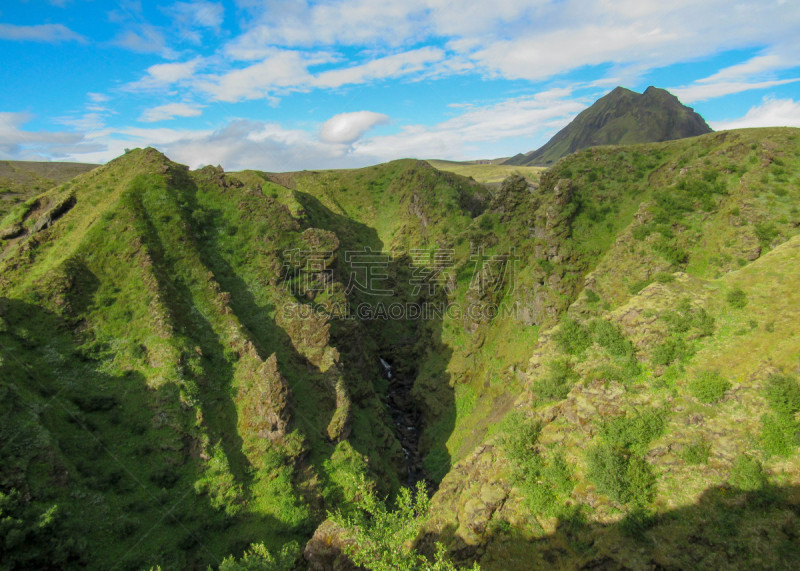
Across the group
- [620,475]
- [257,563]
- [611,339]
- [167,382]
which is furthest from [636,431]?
[167,382]

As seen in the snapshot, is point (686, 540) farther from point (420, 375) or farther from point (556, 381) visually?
point (420, 375)

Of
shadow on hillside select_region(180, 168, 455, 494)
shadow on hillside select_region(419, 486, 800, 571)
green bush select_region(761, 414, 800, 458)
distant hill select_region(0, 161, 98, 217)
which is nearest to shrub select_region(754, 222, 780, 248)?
green bush select_region(761, 414, 800, 458)

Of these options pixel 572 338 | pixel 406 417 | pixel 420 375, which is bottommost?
pixel 406 417

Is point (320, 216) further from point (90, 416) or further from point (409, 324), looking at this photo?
point (90, 416)

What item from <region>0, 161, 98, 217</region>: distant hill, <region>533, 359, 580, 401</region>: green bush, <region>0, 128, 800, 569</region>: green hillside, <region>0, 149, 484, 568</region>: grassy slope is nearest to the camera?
<region>0, 128, 800, 569</region>: green hillside

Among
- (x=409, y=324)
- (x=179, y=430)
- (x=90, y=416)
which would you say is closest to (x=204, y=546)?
(x=179, y=430)

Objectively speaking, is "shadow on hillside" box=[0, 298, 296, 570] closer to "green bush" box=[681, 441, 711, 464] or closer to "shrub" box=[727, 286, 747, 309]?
"green bush" box=[681, 441, 711, 464]
